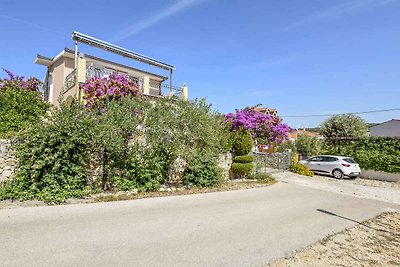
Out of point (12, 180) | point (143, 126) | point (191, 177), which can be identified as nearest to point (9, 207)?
point (12, 180)

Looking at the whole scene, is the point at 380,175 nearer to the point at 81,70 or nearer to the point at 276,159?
the point at 276,159

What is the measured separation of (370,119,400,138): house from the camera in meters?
26.4

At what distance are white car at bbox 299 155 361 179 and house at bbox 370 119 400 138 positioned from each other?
41.0 feet

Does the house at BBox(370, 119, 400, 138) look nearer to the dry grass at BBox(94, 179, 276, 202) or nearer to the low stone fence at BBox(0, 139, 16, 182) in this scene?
the dry grass at BBox(94, 179, 276, 202)

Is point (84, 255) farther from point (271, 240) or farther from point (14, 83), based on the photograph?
point (14, 83)

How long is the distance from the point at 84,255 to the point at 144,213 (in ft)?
8.57

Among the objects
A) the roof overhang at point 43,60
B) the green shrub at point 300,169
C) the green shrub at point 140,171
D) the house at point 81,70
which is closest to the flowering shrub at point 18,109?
the house at point 81,70

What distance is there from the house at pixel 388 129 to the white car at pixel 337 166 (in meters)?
12.5

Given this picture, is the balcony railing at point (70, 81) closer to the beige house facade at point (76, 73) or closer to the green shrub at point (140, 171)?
the beige house facade at point (76, 73)

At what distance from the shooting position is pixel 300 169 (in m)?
18.3

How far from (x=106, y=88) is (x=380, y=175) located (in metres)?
18.6

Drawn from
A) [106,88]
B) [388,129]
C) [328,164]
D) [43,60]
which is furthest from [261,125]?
[388,129]

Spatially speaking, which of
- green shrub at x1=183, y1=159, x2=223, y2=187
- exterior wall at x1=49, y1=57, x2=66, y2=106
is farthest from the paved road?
exterior wall at x1=49, y1=57, x2=66, y2=106

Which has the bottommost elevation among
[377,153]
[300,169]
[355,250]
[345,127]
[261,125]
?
[355,250]
